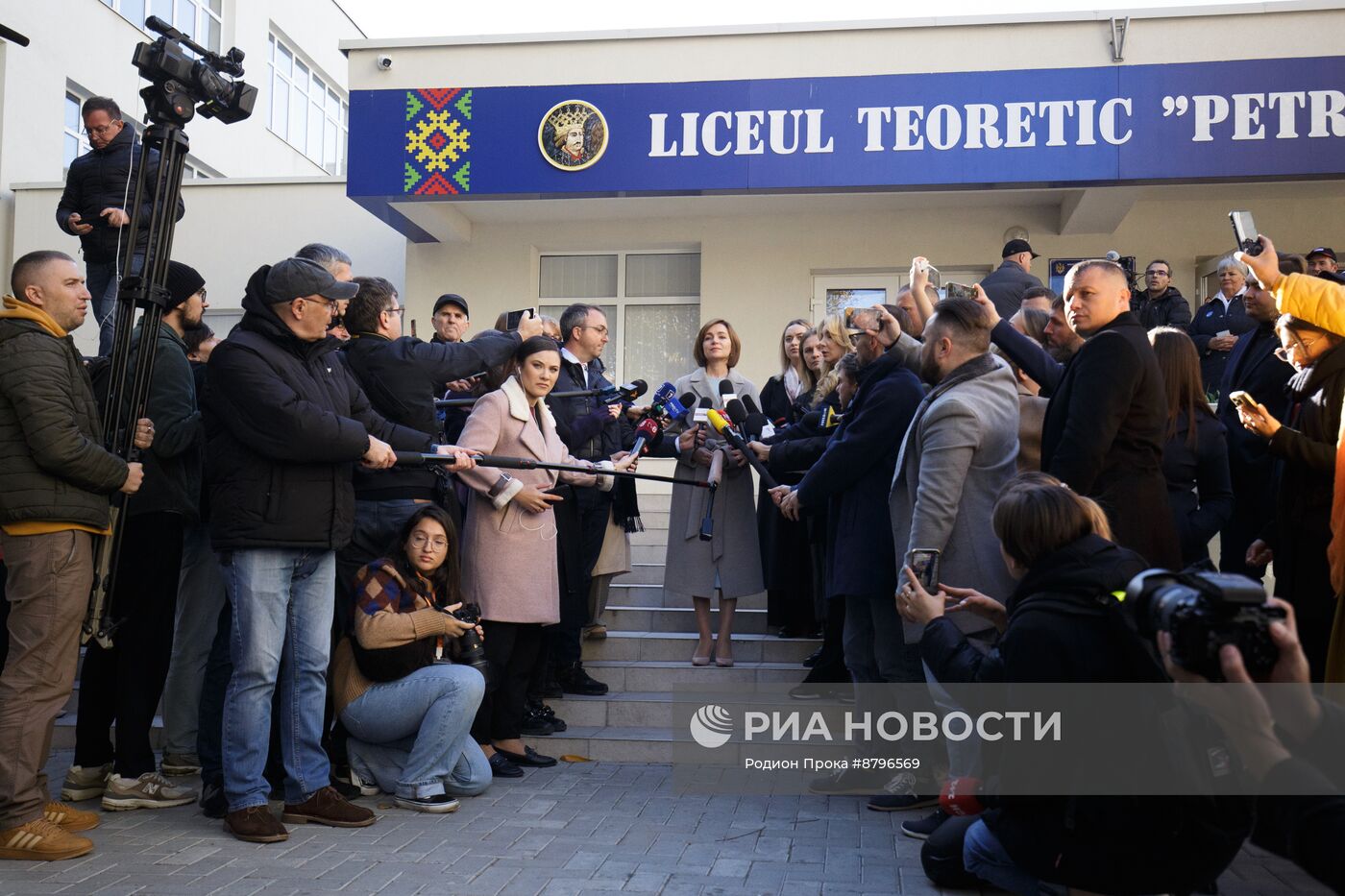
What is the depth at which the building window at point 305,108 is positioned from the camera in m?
25.0

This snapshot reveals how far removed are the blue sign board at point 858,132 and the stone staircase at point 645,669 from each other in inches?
188

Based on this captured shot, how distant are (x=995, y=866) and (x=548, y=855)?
5.47ft

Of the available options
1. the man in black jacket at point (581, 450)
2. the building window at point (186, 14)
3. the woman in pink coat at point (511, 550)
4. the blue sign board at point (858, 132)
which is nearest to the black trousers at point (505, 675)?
the woman in pink coat at point (511, 550)

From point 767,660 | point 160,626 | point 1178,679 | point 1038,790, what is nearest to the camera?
point 1178,679

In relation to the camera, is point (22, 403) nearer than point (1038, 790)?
No

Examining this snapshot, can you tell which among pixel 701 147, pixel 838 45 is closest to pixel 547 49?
pixel 701 147

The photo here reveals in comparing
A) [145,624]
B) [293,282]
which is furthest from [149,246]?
[145,624]

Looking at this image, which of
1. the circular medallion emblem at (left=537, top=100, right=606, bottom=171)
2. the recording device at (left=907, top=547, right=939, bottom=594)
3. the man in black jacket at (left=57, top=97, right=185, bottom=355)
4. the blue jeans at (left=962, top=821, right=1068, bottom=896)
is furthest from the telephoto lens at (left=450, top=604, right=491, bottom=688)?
the circular medallion emblem at (left=537, top=100, right=606, bottom=171)

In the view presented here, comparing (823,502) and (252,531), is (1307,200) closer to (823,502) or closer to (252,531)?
(823,502)

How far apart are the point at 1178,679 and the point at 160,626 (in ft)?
14.5

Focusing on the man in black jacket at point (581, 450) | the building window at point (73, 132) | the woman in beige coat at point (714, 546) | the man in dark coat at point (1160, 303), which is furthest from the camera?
the building window at point (73, 132)

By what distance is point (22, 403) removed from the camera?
4.36 metres

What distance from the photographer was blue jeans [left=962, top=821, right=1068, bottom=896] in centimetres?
354

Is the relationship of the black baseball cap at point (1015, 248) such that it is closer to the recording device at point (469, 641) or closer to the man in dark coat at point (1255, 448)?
the man in dark coat at point (1255, 448)
